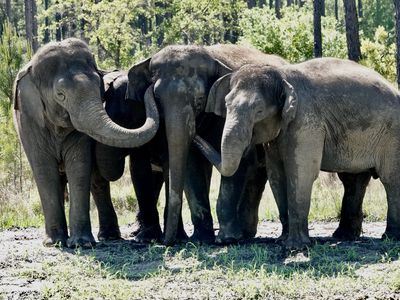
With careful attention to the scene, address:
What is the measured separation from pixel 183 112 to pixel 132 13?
23.9 m

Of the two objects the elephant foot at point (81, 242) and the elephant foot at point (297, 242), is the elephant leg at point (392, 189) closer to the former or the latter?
the elephant foot at point (297, 242)

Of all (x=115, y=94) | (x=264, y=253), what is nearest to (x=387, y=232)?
(x=264, y=253)

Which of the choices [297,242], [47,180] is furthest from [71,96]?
[297,242]

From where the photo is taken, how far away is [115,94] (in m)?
12.4

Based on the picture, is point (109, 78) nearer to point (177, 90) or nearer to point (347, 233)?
point (177, 90)

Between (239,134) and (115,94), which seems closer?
(239,134)

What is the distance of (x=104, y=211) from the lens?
12.9 m

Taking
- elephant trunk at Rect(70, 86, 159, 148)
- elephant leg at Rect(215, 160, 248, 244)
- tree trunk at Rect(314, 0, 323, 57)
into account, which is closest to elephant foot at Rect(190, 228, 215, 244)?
elephant leg at Rect(215, 160, 248, 244)

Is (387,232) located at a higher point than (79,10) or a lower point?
lower

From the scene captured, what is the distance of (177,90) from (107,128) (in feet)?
3.20

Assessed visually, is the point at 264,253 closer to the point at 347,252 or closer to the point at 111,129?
the point at 347,252

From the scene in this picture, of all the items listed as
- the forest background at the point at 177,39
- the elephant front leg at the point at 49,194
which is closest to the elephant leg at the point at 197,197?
the elephant front leg at the point at 49,194

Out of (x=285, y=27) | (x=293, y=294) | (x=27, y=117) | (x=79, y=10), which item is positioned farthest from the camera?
(x=79, y=10)

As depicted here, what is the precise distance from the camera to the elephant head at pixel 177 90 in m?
11.1
